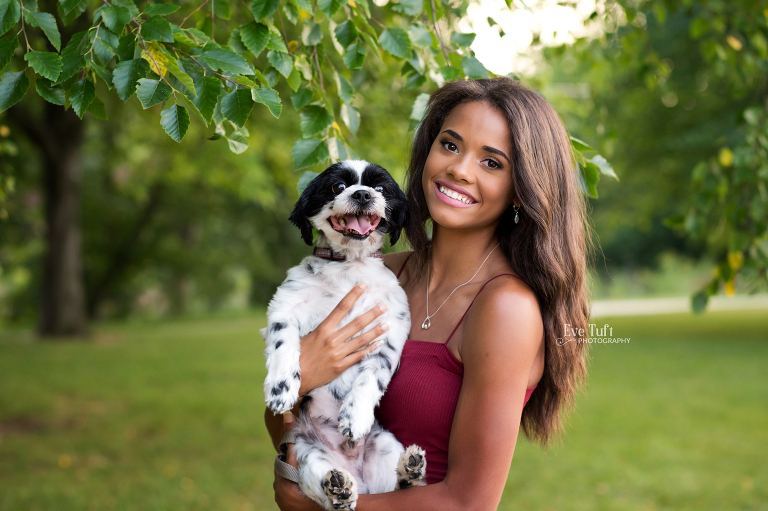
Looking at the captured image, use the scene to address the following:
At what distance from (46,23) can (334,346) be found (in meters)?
1.39

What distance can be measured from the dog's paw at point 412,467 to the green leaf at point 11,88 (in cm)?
164

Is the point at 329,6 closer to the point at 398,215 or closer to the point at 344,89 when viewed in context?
the point at 344,89

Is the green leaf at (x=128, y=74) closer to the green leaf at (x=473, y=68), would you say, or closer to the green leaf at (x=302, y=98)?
the green leaf at (x=302, y=98)

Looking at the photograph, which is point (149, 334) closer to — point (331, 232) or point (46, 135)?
point (46, 135)

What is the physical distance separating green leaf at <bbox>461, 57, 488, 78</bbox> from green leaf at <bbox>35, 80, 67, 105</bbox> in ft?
4.54

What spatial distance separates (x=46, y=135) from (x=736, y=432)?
13.0 meters

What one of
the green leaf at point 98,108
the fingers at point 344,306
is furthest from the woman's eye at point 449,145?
the green leaf at point 98,108

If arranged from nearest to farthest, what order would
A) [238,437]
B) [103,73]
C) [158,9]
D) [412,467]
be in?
[158,9], [103,73], [412,467], [238,437]

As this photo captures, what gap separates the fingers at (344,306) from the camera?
93.4 inches

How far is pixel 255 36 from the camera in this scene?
6.81 ft

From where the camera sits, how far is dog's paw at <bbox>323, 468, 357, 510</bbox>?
208cm

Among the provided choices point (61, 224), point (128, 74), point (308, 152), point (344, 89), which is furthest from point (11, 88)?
point (61, 224)

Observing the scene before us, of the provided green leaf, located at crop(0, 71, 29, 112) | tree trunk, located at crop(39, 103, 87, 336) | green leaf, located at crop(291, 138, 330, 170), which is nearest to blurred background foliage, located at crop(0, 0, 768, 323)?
green leaf, located at crop(291, 138, 330, 170)

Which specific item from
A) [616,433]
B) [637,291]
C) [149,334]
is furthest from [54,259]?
[637,291]
